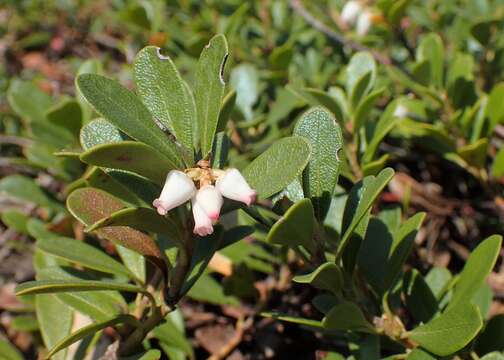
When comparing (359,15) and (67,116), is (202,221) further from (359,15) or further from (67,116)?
(359,15)

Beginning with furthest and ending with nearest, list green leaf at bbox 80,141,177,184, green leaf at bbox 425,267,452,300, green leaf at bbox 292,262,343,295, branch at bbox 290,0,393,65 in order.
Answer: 1. branch at bbox 290,0,393,65
2. green leaf at bbox 425,267,452,300
3. green leaf at bbox 292,262,343,295
4. green leaf at bbox 80,141,177,184

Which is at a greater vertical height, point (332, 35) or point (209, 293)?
Answer: point (332, 35)

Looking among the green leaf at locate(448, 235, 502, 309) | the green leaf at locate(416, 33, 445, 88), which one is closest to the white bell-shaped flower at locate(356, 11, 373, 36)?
the green leaf at locate(416, 33, 445, 88)

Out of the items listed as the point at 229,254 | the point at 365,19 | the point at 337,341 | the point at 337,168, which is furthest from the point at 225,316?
the point at 365,19

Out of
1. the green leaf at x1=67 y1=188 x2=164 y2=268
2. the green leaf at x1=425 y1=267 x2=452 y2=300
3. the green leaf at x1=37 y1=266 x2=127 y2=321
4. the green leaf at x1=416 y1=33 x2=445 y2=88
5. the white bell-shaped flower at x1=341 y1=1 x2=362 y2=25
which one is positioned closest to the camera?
the green leaf at x1=67 y1=188 x2=164 y2=268

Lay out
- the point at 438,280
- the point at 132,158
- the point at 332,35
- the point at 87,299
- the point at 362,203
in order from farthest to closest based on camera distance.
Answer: the point at 332,35 < the point at 438,280 < the point at 87,299 < the point at 362,203 < the point at 132,158

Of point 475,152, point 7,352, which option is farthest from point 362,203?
point 7,352

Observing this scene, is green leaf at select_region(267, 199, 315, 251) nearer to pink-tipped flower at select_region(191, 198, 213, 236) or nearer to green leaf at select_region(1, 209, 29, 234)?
pink-tipped flower at select_region(191, 198, 213, 236)
